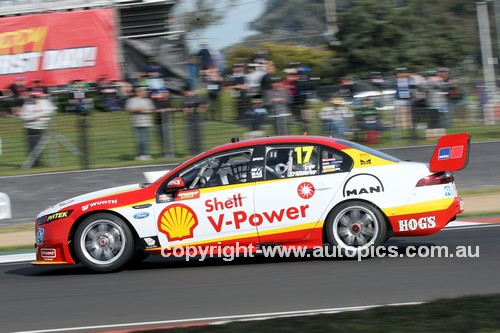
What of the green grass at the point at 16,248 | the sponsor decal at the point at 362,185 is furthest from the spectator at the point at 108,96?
the sponsor decal at the point at 362,185

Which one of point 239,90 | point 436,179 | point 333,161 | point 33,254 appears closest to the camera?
point 436,179

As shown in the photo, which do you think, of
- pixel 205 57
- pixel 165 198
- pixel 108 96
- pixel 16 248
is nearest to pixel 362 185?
pixel 165 198

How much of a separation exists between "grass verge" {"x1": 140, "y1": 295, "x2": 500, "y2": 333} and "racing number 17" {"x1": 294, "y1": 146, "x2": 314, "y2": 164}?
304 cm

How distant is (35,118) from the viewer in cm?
1684

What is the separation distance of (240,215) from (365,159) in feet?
5.10

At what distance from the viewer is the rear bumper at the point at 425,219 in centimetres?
916

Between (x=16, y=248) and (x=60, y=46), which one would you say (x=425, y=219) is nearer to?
(x=16, y=248)

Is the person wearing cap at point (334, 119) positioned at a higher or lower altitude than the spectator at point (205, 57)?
lower

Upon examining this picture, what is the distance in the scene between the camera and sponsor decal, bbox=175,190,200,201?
9.27m

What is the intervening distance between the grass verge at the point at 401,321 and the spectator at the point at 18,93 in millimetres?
12252

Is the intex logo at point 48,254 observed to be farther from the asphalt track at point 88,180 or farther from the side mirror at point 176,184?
the asphalt track at point 88,180

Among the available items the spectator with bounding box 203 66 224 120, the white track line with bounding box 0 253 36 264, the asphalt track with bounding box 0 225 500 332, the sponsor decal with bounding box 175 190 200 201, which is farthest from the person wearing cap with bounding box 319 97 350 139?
the sponsor decal with bounding box 175 190 200 201

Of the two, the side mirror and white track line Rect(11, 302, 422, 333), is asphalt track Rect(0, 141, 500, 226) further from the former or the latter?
white track line Rect(11, 302, 422, 333)

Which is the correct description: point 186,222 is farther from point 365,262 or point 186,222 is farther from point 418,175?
point 418,175
